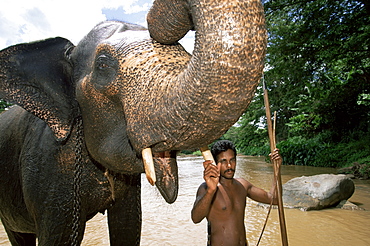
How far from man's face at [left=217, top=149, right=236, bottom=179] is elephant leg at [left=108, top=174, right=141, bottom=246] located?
2.76ft

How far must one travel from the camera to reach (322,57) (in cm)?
965

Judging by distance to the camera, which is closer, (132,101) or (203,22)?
(203,22)

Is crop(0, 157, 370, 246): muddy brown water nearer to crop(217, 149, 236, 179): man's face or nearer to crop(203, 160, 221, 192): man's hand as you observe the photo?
crop(217, 149, 236, 179): man's face

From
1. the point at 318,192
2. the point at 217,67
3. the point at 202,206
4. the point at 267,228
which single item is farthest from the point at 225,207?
the point at 318,192

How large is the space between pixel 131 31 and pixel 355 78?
41.8 ft

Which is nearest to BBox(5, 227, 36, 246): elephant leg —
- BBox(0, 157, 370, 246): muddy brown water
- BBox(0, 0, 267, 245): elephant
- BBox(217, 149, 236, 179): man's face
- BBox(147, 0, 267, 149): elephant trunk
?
BBox(0, 0, 267, 245): elephant

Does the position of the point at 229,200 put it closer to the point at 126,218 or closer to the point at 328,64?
the point at 126,218

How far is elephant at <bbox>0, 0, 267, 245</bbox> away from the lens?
1.23m

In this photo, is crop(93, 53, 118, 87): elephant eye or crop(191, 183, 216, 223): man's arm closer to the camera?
crop(93, 53, 118, 87): elephant eye

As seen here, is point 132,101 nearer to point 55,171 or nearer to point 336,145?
point 55,171

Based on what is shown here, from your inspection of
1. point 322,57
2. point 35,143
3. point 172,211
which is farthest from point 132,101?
point 322,57

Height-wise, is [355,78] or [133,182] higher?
[355,78]

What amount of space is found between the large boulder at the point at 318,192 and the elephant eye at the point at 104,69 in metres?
5.62

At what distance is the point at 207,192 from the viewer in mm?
2465
